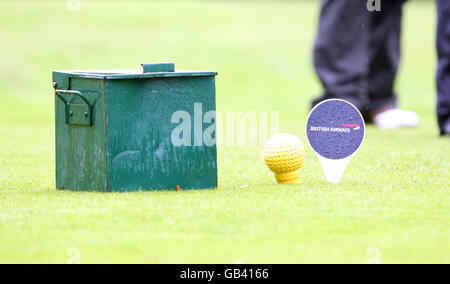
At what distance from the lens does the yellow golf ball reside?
208 inches

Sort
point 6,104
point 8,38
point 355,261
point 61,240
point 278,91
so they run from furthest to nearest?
1. point 8,38
2. point 278,91
3. point 6,104
4. point 61,240
5. point 355,261

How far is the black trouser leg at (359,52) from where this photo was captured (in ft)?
31.2

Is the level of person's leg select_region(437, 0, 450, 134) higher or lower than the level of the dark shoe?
higher

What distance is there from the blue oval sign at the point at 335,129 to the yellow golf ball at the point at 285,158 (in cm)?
17

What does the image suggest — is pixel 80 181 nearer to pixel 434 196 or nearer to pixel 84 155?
pixel 84 155

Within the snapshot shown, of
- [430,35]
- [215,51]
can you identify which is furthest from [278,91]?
[430,35]

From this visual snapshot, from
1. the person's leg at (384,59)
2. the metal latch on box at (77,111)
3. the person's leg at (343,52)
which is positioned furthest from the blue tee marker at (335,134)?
the person's leg at (384,59)

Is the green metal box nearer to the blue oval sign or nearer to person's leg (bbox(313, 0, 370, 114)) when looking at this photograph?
the blue oval sign

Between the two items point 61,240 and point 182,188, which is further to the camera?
point 182,188

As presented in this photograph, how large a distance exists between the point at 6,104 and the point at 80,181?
26.6 feet

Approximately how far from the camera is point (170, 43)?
16484 mm

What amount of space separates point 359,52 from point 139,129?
16.9 ft

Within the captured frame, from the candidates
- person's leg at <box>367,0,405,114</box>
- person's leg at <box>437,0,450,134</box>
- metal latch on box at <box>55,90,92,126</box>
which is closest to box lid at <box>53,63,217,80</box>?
metal latch on box at <box>55,90,92,126</box>

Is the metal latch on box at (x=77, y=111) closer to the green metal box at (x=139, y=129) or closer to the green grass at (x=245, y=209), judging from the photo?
the green metal box at (x=139, y=129)
